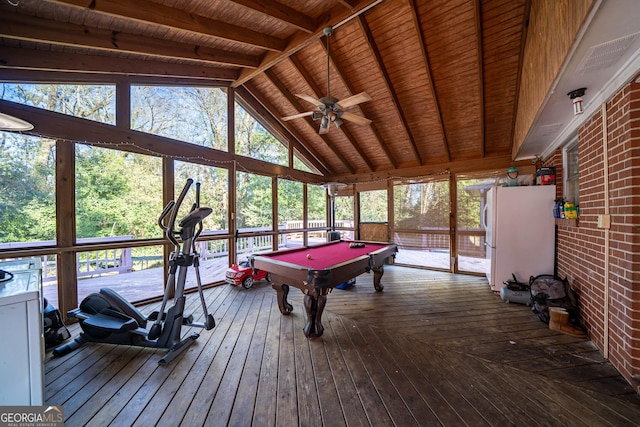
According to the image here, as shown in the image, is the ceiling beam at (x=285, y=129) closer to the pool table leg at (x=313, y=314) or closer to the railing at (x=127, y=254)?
the railing at (x=127, y=254)

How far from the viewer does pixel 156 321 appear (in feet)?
8.42

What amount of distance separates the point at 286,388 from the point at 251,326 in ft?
3.97

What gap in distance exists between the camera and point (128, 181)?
3771mm

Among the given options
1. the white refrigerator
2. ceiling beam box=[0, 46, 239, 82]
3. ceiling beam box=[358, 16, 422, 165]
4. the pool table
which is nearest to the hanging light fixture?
ceiling beam box=[0, 46, 239, 82]

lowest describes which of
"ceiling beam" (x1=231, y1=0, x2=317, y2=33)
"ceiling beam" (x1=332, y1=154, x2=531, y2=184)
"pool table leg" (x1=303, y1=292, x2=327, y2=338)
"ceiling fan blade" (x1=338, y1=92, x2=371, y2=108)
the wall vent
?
"pool table leg" (x1=303, y1=292, x2=327, y2=338)

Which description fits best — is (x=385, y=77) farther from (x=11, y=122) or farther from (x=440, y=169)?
(x=11, y=122)

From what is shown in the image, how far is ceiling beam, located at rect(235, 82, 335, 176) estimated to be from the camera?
5316 mm

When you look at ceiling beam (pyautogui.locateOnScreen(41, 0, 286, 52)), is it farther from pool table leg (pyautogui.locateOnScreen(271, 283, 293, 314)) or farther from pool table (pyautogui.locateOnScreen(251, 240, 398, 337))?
pool table leg (pyautogui.locateOnScreen(271, 283, 293, 314))

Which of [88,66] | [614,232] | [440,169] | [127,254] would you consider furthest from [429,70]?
[127,254]

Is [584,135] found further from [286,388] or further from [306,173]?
[306,173]

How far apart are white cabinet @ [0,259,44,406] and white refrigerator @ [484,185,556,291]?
5054 mm

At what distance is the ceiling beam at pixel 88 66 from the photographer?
2789 millimetres

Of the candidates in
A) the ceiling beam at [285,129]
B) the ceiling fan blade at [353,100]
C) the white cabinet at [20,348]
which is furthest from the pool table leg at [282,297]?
the ceiling beam at [285,129]

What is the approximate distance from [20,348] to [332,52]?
4684 mm
